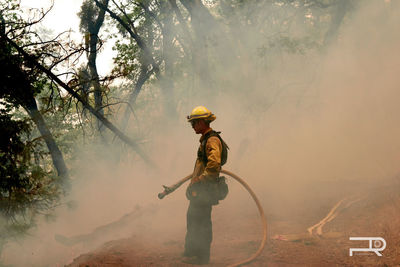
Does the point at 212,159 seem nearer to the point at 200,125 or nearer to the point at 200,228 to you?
the point at 200,125

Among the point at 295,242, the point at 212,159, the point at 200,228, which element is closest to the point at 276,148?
the point at 295,242

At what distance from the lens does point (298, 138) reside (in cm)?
1338

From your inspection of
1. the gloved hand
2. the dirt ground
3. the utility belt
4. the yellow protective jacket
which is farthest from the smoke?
the yellow protective jacket

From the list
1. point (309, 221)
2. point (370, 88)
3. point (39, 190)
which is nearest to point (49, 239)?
point (39, 190)

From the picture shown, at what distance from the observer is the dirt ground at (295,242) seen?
4.59 meters

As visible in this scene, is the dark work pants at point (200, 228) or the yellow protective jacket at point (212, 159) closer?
the yellow protective jacket at point (212, 159)

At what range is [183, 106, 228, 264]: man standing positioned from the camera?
445 centimetres

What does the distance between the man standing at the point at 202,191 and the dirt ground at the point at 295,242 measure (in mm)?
279

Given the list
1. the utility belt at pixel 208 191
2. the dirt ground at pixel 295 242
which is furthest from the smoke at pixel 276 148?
the utility belt at pixel 208 191

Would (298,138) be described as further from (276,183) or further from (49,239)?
(49,239)

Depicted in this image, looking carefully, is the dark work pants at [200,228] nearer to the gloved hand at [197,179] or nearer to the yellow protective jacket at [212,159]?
the gloved hand at [197,179]

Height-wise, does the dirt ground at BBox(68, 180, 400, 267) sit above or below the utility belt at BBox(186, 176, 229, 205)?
below

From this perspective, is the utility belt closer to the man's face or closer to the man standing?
the man standing

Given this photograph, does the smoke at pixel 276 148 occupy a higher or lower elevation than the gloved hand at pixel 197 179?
higher
